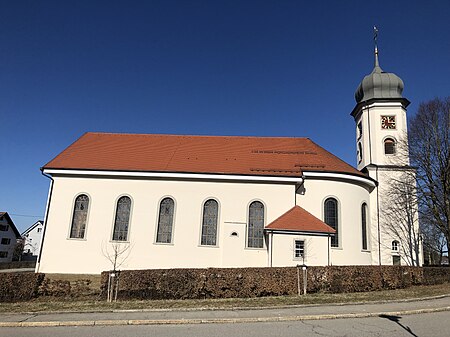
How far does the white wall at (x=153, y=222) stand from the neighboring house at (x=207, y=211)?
0.06 m

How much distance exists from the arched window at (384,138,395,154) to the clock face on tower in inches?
37.7

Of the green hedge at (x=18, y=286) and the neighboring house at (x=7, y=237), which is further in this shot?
the neighboring house at (x=7, y=237)

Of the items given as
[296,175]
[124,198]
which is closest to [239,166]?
[296,175]

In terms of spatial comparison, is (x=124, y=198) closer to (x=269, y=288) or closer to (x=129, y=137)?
(x=129, y=137)

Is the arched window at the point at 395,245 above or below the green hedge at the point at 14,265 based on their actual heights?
above

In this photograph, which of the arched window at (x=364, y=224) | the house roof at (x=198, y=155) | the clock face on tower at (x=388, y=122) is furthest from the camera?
the clock face on tower at (x=388, y=122)

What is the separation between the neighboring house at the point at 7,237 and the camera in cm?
5109

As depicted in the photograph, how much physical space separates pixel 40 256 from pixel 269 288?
49.3 ft

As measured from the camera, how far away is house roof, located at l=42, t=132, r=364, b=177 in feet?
69.4

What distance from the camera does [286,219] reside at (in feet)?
62.2

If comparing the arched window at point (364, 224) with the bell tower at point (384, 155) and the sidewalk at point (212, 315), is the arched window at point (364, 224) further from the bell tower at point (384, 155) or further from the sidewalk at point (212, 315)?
the sidewalk at point (212, 315)

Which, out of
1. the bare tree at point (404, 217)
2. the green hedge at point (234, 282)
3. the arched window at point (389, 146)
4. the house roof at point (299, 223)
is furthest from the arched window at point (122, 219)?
the arched window at point (389, 146)

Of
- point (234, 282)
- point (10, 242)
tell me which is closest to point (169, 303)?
point (234, 282)

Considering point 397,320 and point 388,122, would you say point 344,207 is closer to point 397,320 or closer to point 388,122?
point 388,122
